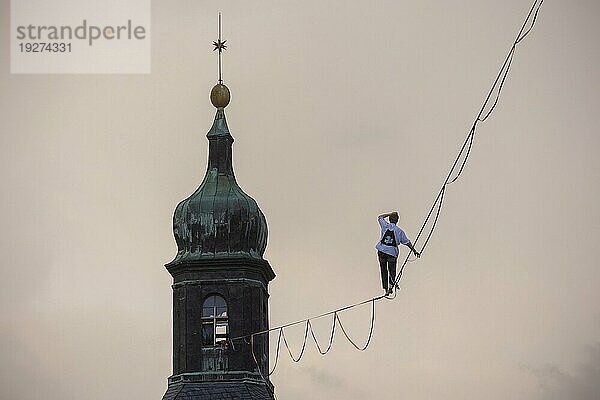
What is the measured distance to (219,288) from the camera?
164 feet

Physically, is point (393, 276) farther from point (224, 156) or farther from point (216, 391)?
point (224, 156)

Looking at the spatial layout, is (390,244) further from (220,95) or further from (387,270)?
(220,95)

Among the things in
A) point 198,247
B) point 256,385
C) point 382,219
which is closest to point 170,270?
point 198,247

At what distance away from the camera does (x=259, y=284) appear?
166ft

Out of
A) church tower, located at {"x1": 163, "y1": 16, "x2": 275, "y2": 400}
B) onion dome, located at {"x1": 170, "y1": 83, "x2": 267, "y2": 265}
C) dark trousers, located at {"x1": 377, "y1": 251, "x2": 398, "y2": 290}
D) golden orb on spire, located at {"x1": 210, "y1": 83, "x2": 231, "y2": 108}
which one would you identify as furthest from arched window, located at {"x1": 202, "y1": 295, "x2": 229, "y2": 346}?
dark trousers, located at {"x1": 377, "y1": 251, "x2": 398, "y2": 290}

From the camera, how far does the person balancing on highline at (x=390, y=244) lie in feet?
105

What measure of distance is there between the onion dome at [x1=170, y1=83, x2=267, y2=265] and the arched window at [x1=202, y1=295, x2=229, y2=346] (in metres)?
1.28

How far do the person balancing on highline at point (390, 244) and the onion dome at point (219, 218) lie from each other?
18035 mm

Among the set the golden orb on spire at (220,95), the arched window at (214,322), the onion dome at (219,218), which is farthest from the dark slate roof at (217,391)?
the golden orb on spire at (220,95)

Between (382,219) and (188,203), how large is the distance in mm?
19863

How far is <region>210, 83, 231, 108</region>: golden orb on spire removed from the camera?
52.3m

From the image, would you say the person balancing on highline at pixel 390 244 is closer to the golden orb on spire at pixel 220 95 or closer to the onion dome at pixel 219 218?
the onion dome at pixel 219 218

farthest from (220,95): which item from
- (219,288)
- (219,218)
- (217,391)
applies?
(217,391)

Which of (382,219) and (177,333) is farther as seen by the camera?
(177,333)
